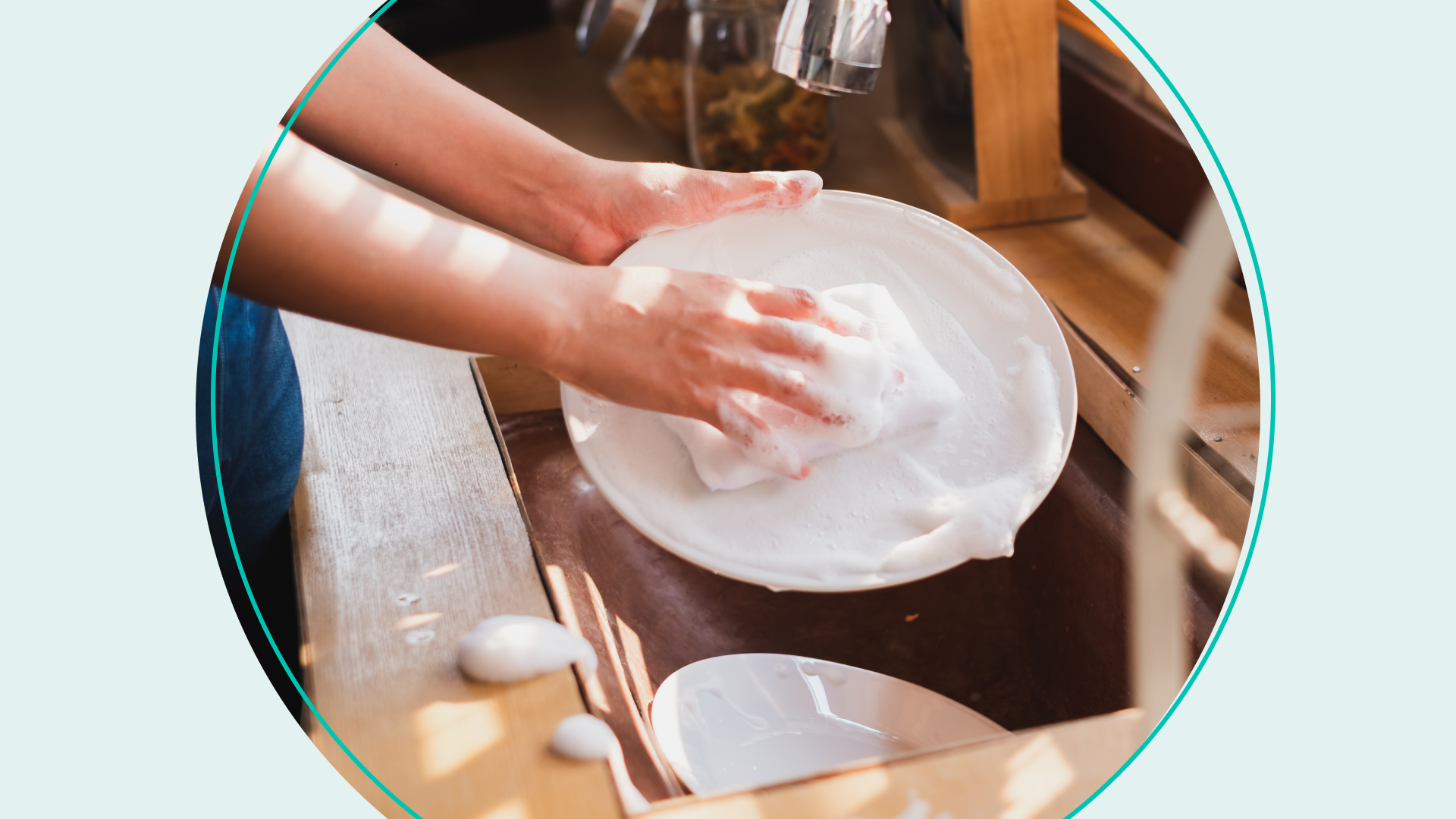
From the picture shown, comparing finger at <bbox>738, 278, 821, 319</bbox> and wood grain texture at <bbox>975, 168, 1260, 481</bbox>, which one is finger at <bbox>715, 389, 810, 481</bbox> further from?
wood grain texture at <bbox>975, 168, 1260, 481</bbox>

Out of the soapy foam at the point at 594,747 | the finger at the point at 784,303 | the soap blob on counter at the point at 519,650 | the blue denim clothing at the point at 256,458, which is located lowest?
the soapy foam at the point at 594,747

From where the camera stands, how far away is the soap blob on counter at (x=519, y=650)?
48 cm

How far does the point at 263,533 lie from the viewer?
515 millimetres

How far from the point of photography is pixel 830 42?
1.75 ft

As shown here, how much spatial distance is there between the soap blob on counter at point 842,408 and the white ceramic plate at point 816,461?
0.01m

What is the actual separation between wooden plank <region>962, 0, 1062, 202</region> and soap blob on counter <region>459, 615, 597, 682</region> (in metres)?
0.40

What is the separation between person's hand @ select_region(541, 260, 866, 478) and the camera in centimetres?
50

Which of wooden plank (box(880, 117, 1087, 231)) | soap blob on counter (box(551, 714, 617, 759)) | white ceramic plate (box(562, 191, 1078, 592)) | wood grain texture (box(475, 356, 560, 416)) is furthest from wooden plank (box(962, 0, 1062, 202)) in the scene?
soap blob on counter (box(551, 714, 617, 759))

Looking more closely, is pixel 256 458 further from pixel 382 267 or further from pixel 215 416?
pixel 382 267

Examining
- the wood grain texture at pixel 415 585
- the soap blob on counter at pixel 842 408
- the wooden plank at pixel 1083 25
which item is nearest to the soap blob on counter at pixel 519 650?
the wood grain texture at pixel 415 585

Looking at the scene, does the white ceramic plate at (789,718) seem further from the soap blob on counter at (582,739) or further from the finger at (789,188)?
the finger at (789,188)

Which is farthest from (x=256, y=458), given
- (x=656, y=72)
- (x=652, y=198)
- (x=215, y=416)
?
(x=656, y=72)

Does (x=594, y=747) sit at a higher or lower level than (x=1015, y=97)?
lower

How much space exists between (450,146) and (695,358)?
194 mm
